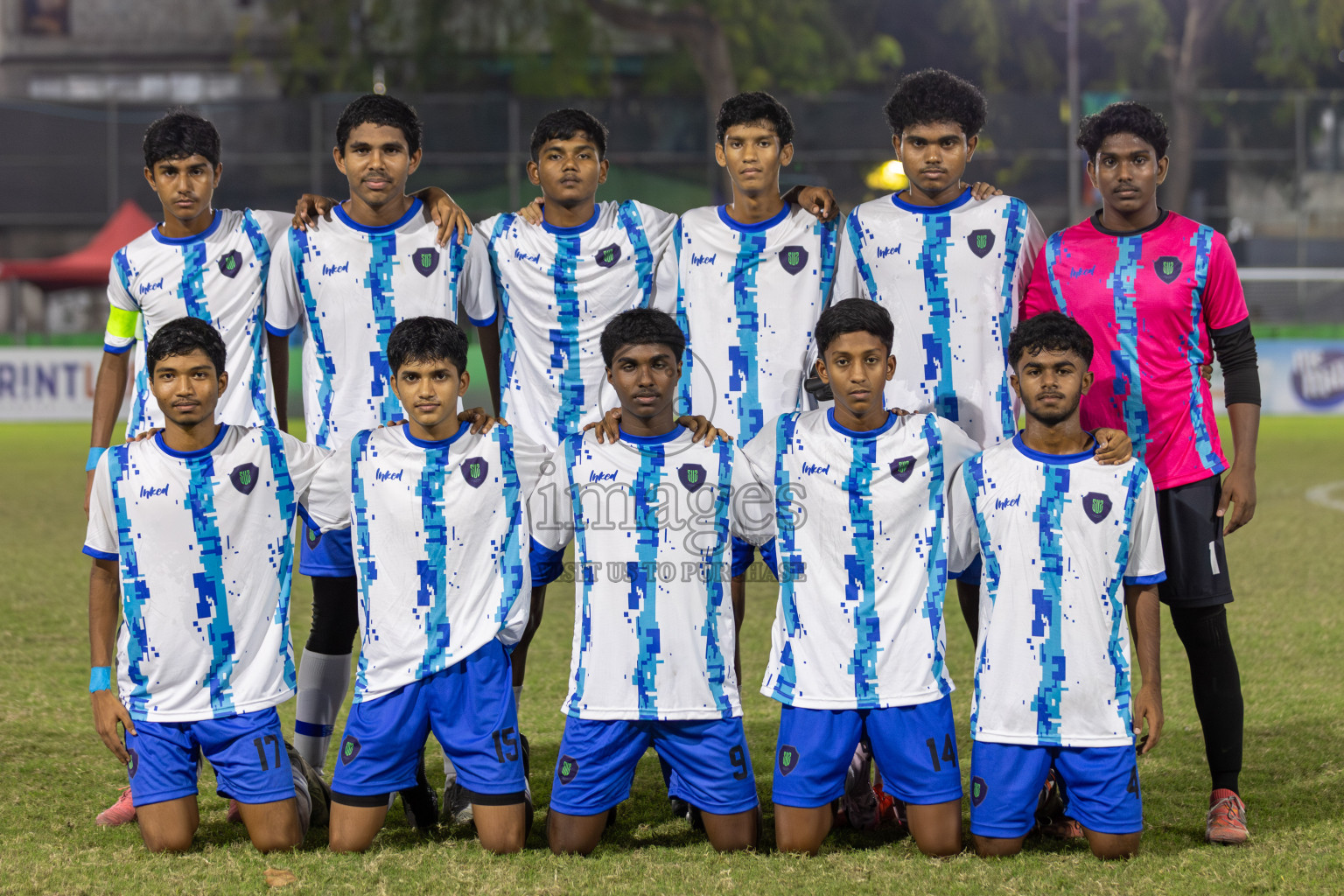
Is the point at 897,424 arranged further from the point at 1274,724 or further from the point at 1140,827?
the point at 1274,724

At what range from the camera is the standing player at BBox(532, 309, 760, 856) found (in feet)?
11.7

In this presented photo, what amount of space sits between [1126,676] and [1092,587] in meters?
0.25

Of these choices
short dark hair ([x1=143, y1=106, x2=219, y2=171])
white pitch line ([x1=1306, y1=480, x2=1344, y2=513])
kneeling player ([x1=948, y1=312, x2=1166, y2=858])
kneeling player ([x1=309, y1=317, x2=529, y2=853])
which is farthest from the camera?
white pitch line ([x1=1306, y1=480, x2=1344, y2=513])

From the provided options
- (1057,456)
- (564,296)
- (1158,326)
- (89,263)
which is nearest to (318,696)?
(564,296)

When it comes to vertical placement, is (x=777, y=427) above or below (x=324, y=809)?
above

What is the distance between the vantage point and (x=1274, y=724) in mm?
4934

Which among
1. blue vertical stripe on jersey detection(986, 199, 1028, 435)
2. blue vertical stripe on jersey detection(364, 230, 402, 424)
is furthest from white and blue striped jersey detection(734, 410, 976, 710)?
blue vertical stripe on jersey detection(364, 230, 402, 424)

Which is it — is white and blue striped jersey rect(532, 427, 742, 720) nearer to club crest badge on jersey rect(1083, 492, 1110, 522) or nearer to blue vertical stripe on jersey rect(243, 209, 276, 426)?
club crest badge on jersey rect(1083, 492, 1110, 522)

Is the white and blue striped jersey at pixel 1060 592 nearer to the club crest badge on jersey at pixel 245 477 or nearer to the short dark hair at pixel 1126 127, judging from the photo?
the short dark hair at pixel 1126 127

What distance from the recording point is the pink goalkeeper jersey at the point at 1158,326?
3.79m

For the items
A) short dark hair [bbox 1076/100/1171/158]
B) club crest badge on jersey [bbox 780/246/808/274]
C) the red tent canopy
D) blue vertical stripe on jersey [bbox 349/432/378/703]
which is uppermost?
the red tent canopy

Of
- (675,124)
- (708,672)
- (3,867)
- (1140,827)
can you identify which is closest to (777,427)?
(708,672)

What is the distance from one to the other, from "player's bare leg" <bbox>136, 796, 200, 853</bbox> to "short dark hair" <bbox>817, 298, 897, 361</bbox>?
209 cm

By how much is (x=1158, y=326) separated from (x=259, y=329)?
104 inches
